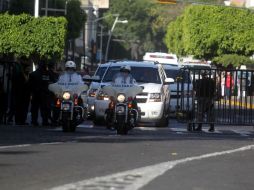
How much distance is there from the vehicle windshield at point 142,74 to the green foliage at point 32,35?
33.5 m

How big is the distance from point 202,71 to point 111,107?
15.0 ft

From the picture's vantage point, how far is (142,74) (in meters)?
24.8

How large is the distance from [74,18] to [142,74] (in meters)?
54.9

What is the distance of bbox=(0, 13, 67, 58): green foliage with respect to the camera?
5825cm

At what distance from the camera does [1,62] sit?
23.3 metres

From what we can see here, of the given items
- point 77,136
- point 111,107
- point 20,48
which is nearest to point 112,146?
point 77,136

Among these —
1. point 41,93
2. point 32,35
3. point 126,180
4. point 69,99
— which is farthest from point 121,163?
point 32,35

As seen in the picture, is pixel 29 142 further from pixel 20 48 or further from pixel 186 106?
pixel 20 48

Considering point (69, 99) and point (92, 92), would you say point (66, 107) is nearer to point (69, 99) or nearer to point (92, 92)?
point (69, 99)

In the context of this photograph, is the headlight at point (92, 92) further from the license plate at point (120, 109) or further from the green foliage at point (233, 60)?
the green foliage at point (233, 60)

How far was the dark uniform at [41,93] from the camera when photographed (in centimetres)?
2259

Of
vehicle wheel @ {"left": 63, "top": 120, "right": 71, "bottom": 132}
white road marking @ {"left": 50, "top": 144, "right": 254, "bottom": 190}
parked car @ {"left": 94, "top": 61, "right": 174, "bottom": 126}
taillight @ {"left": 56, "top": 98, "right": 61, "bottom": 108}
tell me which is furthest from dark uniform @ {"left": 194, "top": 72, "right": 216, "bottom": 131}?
white road marking @ {"left": 50, "top": 144, "right": 254, "bottom": 190}

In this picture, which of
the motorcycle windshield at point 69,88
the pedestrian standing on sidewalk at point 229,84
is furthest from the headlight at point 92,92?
the motorcycle windshield at point 69,88

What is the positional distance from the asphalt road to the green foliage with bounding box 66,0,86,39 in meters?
61.3
